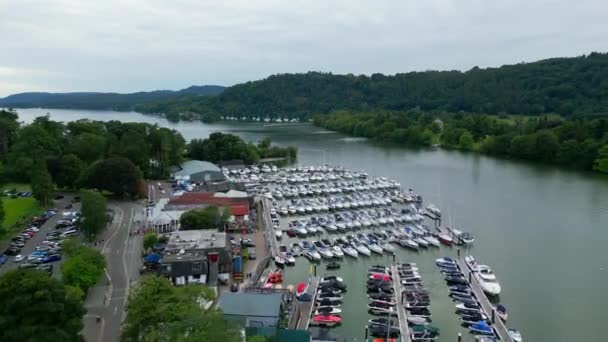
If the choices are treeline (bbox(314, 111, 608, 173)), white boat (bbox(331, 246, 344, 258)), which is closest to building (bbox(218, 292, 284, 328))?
white boat (bbox(331, 246, 344, 258))

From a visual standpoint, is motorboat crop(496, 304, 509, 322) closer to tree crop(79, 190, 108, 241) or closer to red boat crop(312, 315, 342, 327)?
red boat crop(312, 315, 342, 327)

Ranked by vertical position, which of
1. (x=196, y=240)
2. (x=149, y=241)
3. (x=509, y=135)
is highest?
(x=509, y=135)

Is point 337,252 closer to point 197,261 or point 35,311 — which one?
point 197,261

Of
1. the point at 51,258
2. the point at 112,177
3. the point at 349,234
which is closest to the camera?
the point at 51,258

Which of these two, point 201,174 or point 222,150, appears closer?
point 201,174

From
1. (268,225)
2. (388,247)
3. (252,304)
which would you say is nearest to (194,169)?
(268,225)
